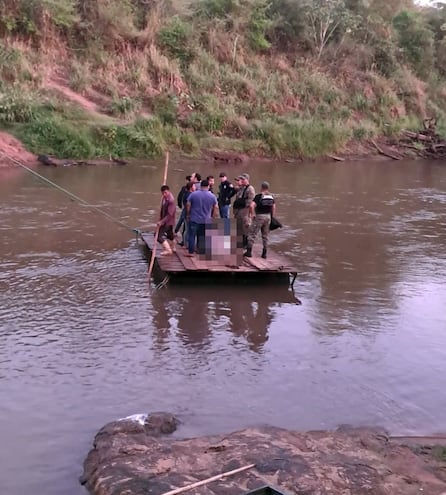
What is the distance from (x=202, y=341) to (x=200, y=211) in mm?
3141

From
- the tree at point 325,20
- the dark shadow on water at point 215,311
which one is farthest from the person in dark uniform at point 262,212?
Result: the tree at point 325,20

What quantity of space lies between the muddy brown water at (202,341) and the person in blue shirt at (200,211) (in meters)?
1.10

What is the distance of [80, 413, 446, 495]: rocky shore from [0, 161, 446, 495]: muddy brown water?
15.1 inches

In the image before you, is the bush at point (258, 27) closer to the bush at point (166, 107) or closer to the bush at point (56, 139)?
the bush at point (166, 107)

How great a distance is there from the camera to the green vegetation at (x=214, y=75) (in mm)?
28094

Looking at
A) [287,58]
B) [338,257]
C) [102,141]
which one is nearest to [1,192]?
[102,141]

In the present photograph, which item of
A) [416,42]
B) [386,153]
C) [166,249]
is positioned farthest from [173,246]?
[416,42]

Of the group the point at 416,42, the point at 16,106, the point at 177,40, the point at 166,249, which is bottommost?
the point at 166,249

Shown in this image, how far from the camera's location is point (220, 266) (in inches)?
446

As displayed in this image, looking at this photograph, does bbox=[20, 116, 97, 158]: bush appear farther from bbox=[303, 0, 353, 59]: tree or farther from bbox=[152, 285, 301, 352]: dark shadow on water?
bbox=[303, 0, 353, 59]: tree

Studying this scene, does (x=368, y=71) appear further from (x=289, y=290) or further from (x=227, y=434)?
(x=227, y=434)

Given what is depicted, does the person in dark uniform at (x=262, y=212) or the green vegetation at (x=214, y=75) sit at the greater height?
the green vegetation at (x=214, y=75)

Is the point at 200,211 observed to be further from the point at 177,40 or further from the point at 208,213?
the point at 177,40

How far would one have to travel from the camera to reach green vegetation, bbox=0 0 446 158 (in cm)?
2809
